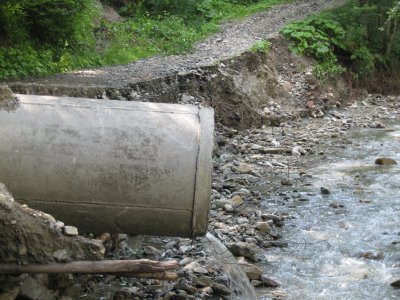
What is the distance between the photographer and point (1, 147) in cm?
504

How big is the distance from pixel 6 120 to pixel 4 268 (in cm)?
140

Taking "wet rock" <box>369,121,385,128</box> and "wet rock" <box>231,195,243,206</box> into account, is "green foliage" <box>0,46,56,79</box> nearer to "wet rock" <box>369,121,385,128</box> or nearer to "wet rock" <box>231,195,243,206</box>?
"wet rock" <box>231,195,243,206</box>

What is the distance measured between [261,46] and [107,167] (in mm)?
12681

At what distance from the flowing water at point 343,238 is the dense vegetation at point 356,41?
25.2 ft

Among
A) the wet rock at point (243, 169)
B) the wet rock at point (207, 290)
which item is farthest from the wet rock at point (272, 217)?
the wet rock at point (207, 290)

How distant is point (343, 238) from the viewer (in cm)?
837

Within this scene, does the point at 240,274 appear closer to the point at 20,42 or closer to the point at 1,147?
the point at 1,147

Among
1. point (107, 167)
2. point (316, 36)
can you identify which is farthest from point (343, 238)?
point (316, 36)

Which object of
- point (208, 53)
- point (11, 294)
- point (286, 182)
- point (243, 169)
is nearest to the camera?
point (11, 294)

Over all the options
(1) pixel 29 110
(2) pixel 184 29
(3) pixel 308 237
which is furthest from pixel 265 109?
(1) pixel 29 110

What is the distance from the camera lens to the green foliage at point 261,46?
16.8 m

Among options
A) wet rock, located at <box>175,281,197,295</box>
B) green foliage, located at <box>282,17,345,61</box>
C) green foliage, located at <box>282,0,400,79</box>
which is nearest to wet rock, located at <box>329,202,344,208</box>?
wet rock, located at <box>175,281,197,295</box>

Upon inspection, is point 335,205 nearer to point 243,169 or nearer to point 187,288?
point 243,169

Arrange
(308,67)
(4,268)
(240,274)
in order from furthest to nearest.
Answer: (308,67), (240,274), (4,268)
